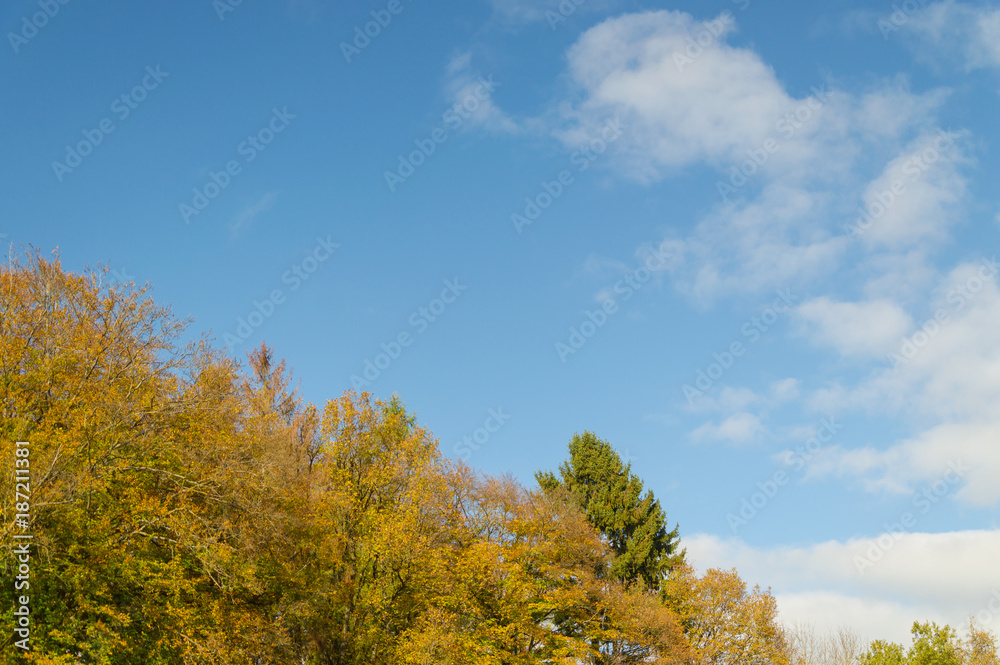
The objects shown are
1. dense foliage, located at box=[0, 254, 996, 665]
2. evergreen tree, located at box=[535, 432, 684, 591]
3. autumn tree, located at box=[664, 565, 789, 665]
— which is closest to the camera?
dense foliage, located at box=[0, 254, 996, 665]

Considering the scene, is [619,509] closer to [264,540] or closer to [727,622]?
[727,622]

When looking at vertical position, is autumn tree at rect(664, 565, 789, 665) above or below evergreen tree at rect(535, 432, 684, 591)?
below

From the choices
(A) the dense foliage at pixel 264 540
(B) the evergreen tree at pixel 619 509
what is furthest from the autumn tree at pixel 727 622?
(B) the evergreen tree at pixel 619 509

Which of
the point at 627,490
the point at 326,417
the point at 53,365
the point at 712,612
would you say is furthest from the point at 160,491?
the point at 627,490

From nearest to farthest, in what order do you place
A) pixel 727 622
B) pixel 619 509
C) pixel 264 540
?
pixel 264 540 < pixel 727 622 < pixel 619 509

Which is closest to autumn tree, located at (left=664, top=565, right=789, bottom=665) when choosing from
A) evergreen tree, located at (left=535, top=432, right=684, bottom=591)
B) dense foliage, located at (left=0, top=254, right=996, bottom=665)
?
dense foliage, located at (left=0, top=254, right=996, bottom=665)

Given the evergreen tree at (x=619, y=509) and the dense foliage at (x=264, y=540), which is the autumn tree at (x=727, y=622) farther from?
the evergreen tree at (x=619, y=509)

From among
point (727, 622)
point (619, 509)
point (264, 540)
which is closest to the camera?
point (264, 540)

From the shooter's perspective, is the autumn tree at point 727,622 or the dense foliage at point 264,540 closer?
the dense foliage at point 264,540

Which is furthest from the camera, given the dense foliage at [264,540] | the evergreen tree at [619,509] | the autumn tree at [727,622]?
the evergreen tree at [619,509]

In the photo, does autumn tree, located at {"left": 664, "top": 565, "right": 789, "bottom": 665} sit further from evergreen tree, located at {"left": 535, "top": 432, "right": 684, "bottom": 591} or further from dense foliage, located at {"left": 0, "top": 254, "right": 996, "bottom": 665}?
evergreen tree, located at {"left": 535, "top": 432, "right": 684, "bottom": 591}

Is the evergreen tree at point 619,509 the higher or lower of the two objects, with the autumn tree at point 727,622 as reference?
higher

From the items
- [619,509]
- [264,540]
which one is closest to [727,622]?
[619,509]

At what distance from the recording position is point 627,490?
55.6 m
